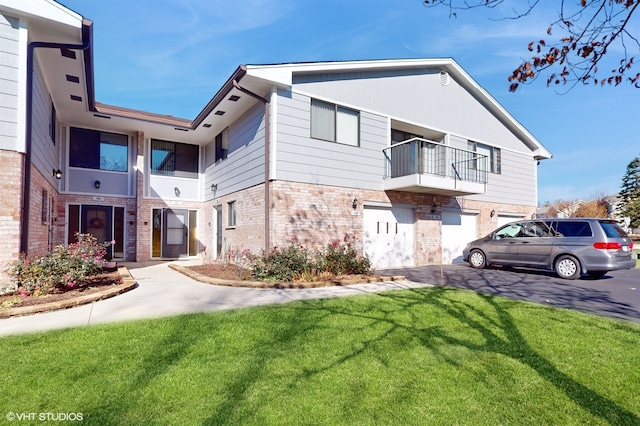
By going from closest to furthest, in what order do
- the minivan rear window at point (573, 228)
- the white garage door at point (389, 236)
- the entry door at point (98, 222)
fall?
the minivan rear window at point (573, 228) < the white garage door at point (389, 236) < the entry door at point (98, 222)

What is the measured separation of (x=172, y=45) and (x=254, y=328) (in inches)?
396

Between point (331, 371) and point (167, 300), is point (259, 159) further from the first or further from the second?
point (331, 371)

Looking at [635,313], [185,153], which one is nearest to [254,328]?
[635,313]

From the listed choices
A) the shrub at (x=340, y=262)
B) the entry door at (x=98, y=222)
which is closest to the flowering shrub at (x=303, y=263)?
the shrub at (x=340, y=262)

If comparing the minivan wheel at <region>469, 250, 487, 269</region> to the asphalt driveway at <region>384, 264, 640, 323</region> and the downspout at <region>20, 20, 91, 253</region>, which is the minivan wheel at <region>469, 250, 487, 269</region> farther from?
the downspout at <region>20, 20, 91, 253</region>

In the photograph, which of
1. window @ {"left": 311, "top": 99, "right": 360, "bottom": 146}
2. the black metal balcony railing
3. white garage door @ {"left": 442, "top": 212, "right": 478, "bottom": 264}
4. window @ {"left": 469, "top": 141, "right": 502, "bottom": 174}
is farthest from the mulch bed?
window @ {"left": 469, "top": 141, "right": 502, "bottom": 174}

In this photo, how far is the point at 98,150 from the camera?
12.8m

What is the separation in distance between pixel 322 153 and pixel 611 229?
8002mm

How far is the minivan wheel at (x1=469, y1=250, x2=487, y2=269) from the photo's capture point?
11289 millimetres

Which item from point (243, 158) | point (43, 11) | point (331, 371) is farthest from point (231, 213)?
point (331, 371)

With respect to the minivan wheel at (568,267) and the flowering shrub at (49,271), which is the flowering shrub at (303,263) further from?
the minivan wheel at (568,267)

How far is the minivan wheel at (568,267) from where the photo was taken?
352 inches

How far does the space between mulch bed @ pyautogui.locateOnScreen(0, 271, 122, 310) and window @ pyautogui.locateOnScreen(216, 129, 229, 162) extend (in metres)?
6.43

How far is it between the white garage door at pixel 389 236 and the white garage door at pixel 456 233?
1848mm
